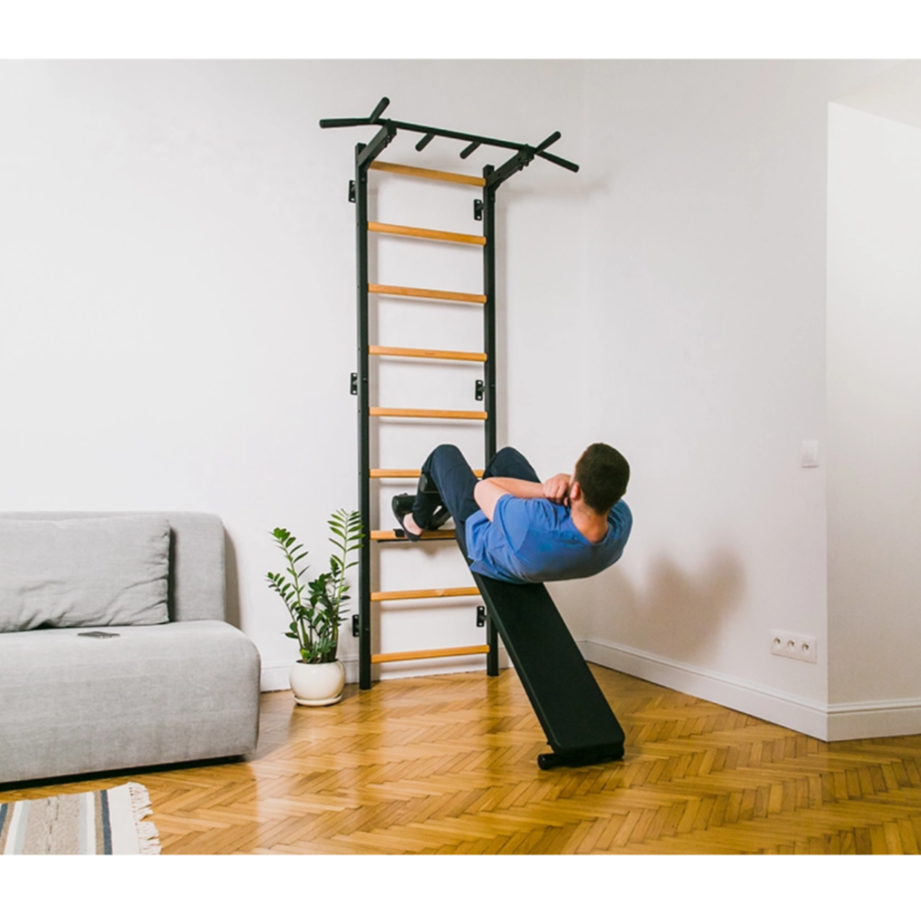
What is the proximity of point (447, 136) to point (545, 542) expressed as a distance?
1.90 meters

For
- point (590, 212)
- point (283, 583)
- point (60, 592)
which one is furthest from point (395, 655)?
point (590, 212)

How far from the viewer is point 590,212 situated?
4.37 metres

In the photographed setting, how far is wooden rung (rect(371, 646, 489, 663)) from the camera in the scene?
12.2ft

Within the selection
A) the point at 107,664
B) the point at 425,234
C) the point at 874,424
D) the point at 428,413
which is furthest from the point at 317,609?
the point at 874,424

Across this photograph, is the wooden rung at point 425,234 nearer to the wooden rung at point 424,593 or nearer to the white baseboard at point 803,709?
the wooden rung at point 424,593

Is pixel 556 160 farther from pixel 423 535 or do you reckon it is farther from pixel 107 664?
pixel 107 664

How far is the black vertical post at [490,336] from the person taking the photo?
3.95 m

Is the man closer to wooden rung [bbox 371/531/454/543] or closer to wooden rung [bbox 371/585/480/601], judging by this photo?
wooden rung [bbox 371/531/454/543]

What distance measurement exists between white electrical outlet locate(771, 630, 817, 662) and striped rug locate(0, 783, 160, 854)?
2.11 meters

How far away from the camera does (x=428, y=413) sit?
385 cm

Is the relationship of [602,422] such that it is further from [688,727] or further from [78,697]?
[78,697]

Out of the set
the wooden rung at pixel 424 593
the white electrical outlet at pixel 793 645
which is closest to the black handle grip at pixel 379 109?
the wooden rung at pixel 424 593

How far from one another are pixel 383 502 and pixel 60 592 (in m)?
1.42

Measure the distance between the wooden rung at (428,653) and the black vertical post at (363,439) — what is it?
0.08 m
